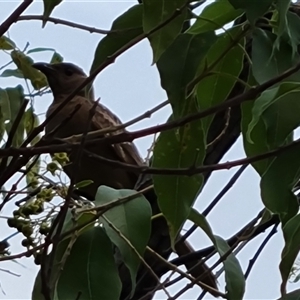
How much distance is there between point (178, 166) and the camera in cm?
131

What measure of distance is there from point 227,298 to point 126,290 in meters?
0.71

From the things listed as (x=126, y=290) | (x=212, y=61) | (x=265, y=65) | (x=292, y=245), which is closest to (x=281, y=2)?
(x=265, y=65)

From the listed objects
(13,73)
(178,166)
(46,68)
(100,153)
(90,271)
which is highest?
(46,68)

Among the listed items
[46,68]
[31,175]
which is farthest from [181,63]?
[46,68]

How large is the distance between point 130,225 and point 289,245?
10.7 inches

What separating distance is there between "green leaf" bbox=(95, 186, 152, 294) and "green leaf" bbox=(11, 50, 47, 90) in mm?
374

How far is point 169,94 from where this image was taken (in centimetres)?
113

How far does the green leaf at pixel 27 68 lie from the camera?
1.58 meters

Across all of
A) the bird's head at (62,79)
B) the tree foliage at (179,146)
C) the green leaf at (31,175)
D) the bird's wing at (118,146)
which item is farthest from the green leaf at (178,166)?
the bird's head at (62,79)

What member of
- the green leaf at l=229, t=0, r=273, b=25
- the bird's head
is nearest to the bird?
the bird's head

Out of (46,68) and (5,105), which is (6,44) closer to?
(5,105)

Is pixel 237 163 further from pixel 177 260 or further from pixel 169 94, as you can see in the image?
pixel 177 260

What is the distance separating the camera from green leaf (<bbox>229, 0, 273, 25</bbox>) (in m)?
0.98

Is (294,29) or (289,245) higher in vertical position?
(294,29)
